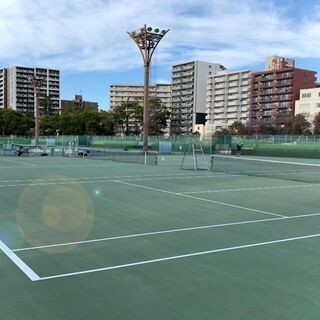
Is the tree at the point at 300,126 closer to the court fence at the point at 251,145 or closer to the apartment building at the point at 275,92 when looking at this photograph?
the apartment building at the point at 275,92

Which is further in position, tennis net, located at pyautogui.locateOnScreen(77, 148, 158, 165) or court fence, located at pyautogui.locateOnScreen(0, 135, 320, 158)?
court fence, located at pyautogui.locateOnScreen(0, 135, 320, 158)

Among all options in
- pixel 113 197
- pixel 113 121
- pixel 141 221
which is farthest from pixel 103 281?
pixel 113 121

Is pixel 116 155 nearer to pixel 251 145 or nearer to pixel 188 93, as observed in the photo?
pixel 251 145

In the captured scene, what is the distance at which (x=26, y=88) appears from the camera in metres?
164

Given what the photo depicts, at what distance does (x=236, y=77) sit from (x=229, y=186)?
13487cm

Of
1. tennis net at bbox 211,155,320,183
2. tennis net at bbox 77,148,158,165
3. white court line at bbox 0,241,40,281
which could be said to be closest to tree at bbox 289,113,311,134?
tennis net at bbox 77,148,158,165

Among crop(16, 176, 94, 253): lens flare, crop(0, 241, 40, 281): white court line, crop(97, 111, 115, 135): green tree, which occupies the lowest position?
crop(16, 176, 94, 253): lens flare

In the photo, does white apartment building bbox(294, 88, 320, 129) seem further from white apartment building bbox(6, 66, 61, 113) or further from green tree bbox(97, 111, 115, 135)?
white apartment building bbox(6, 66, 61, 113)

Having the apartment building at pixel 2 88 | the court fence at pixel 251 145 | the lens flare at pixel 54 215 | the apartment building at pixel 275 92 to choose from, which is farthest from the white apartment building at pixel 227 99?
the lens flare at pixel 54 215

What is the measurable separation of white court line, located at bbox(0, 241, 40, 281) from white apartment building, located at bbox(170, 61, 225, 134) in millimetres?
A: 150479

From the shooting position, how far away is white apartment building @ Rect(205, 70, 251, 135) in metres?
146

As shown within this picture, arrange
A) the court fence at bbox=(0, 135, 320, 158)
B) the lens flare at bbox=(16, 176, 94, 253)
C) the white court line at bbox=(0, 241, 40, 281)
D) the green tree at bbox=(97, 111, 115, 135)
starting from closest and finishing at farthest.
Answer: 1. the white court line at bbox=(0, 241, 40, 281)
2. the lens flare at bbox=(16, 176, 94, 253)
3. the court fence at bbox=(0, 135, 320, 158)
4. the green tree at bbox=(97, 111, 115, 135)

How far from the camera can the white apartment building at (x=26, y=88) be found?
160375mm

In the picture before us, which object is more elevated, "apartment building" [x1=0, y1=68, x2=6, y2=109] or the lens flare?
"apartment building" [x1=0, y1=68, x2=6, y2=109]
